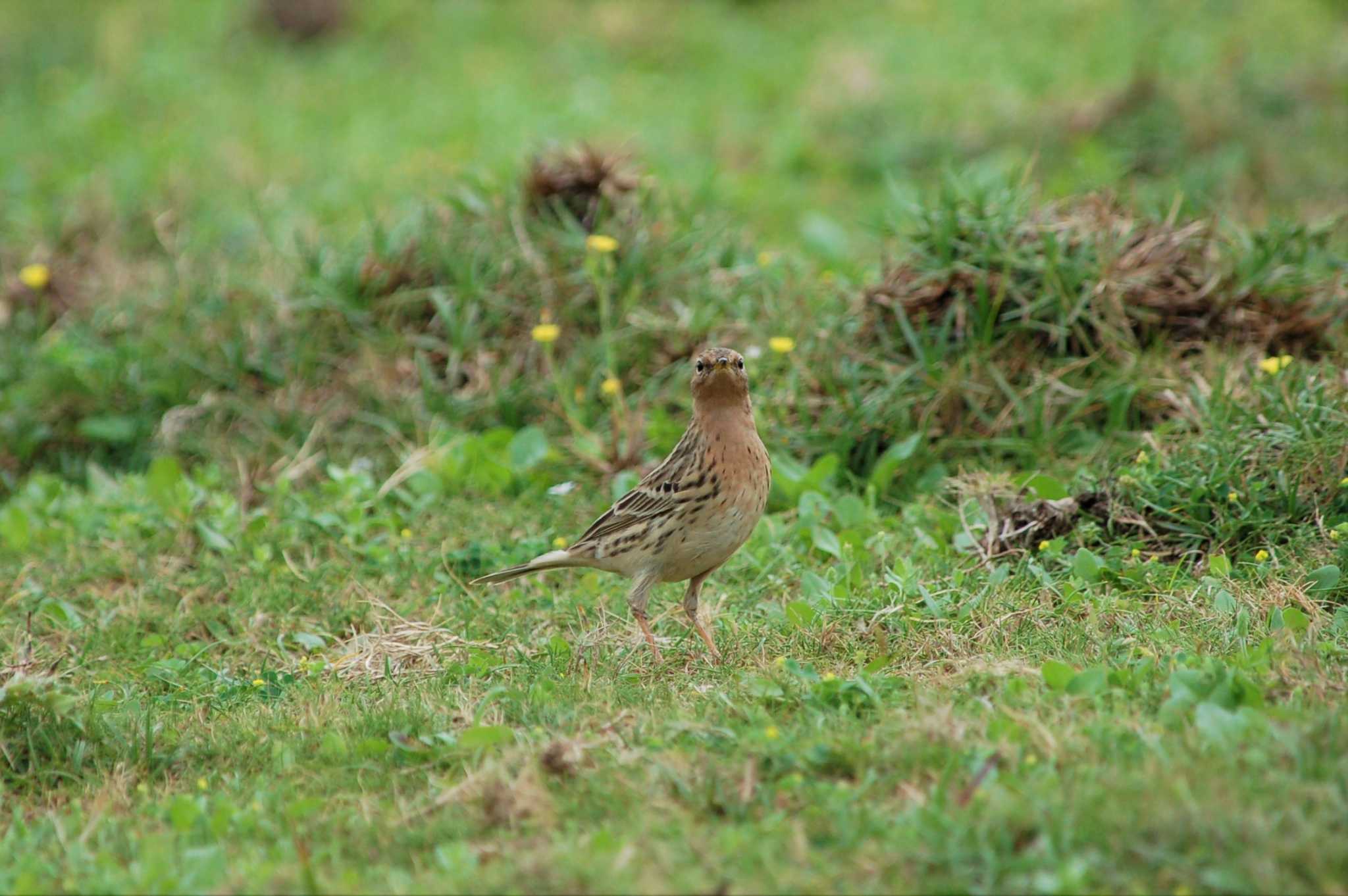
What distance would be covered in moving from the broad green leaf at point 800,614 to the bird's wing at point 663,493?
1.68 feet

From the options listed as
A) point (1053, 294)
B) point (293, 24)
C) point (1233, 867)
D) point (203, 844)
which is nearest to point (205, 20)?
point (293, 24)

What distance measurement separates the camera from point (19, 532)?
682 centimetres

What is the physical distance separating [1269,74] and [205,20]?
10929mm

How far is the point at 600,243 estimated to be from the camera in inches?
300

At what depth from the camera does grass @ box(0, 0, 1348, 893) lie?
3.69 meters

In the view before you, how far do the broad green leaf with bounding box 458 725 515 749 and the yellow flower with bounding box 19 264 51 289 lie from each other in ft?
19.5

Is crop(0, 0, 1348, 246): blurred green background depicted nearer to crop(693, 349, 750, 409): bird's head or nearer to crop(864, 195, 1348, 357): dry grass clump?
crop(864, 195, 1348, 357): dry grass clump

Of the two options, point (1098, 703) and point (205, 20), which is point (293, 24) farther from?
point (1098, 703)

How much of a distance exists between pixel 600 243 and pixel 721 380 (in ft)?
8.26

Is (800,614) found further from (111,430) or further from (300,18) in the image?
(300,18)

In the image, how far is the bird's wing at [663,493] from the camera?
5246 millimetres

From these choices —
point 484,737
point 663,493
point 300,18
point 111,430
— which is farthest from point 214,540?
point 300,18

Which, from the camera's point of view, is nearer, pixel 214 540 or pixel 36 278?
pixel 214 540

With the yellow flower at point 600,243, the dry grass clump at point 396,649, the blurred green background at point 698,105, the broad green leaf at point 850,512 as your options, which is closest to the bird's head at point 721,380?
the broad green leaf at point 850,512
